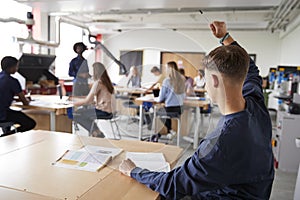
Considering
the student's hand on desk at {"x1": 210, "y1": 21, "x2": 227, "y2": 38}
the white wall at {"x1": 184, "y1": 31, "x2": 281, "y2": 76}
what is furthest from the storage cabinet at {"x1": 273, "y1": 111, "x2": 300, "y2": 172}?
the white wall at {"x1": 184, "y1": 31, "x2": 281, "y2": 76}

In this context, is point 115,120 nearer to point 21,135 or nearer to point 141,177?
point 21,135

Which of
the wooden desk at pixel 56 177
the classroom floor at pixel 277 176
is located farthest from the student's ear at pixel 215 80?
the classroom floor at pixel 277 176

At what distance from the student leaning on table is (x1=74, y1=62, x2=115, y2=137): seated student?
0.89 m

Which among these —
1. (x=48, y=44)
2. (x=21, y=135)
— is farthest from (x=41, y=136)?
(x=48, y=44)

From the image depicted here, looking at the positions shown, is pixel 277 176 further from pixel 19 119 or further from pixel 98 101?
pixel 19 119

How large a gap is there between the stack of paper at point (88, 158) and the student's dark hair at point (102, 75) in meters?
0.47

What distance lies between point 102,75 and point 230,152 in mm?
1105

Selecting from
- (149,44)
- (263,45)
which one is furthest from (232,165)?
(263,45)

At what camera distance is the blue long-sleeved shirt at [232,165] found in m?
0.95

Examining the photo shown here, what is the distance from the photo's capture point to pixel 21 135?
6.17 ft

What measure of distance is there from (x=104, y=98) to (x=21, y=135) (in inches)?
26.2

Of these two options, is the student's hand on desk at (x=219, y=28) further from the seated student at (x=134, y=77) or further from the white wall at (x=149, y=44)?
the seated student at (x=134, y=77)

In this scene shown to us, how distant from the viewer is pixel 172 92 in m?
2.80

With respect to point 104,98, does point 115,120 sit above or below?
below
